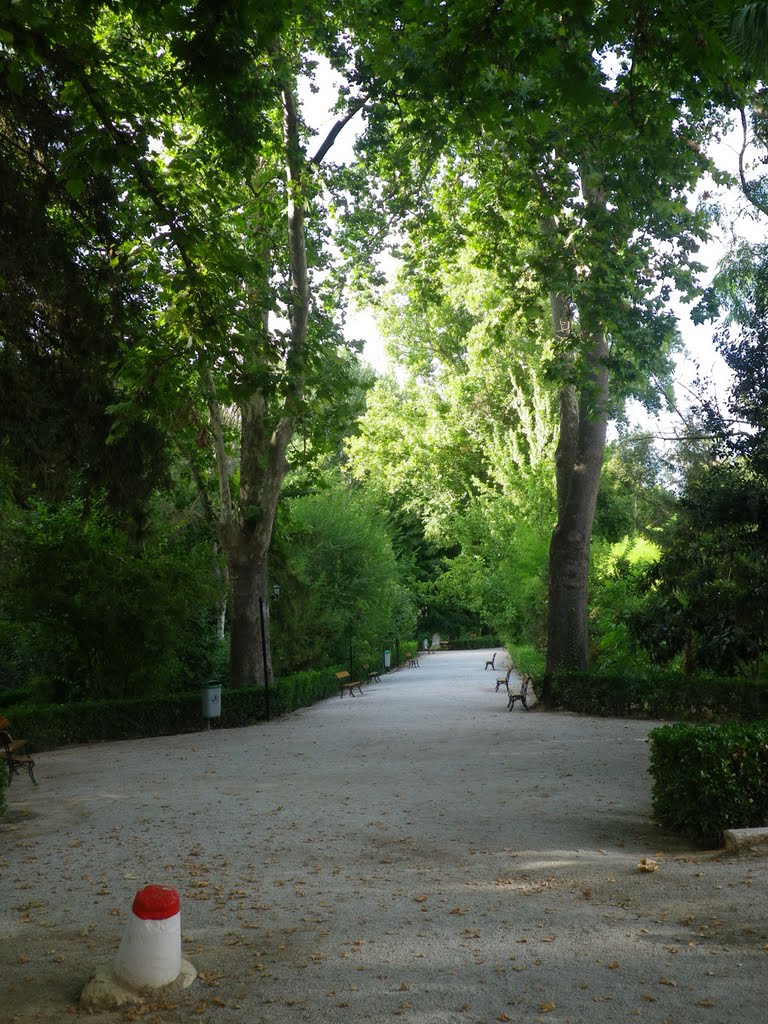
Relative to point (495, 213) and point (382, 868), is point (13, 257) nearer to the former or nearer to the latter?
point (382, 868)

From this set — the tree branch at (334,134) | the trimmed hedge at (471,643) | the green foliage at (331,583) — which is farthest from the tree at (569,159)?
the trimmed hedge at (471,643)

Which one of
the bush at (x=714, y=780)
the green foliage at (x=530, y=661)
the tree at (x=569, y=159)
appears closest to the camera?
the tree at (x=569, y=159)

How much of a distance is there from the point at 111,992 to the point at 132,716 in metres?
14.6

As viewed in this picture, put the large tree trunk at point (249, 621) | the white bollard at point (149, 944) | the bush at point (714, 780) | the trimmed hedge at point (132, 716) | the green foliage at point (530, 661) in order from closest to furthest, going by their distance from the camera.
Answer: the white bollard at point (149, 944) < the bush at point (714, 780) < the trimmed hedge at point (132, 716) < the large tree trunk at point (249, 621) < the green foliage at point (530, 661)

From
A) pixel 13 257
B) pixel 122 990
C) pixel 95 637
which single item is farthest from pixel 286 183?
pixel 122 990

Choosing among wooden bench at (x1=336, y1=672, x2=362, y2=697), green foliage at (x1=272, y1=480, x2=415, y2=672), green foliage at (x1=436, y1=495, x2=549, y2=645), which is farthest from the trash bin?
green foliage at (x1=436, y1=495, x2=549, y2=645)

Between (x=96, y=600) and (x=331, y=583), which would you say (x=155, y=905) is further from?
(x=331, y=583)

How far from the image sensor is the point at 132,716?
18359 millimetres

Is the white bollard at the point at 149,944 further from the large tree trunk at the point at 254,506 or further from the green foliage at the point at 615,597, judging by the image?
the green foliage at the point at 615,597

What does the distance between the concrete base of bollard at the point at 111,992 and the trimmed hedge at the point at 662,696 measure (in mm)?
13006

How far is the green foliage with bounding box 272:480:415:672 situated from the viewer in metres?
27.3

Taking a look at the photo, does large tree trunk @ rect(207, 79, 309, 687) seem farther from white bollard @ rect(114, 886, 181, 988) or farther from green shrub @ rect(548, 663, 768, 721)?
white bollard @ rect(114, 886, 181, 988)

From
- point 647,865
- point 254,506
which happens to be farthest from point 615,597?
point 647,865

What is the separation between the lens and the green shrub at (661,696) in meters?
16.0
